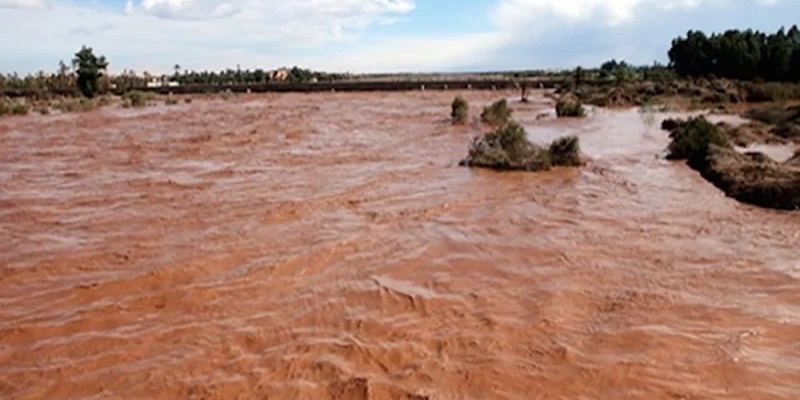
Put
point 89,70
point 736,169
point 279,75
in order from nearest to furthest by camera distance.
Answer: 1. point 736,169
2. point 89,70
3. point 279,75

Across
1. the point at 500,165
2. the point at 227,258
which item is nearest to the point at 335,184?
the point at 500,165

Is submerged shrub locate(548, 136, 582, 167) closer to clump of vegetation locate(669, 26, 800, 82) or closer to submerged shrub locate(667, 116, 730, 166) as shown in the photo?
submerged shrub locate(667, 116, 730, 166)

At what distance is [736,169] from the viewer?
46.5 feet

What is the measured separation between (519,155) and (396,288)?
9.94 m

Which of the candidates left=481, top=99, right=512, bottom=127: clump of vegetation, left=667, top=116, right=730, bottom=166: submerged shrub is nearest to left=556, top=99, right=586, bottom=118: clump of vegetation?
left=481, top=99, right=512, bottom=127: clump of vegetation

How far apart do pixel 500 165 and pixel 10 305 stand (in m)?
11.7

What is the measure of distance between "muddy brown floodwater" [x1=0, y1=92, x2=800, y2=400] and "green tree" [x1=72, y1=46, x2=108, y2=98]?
158 ft

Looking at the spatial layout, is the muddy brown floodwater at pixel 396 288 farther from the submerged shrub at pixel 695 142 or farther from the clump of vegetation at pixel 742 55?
the clump of vegetation at pixel 742 55

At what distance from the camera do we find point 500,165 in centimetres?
1619

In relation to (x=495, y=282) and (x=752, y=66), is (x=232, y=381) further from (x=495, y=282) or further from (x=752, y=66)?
(x=752, y=66)

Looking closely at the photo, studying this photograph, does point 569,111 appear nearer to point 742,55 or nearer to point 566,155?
point 566,155

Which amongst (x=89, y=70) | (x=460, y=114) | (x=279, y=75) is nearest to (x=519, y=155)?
(x=460, y=114)

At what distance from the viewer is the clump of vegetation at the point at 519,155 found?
16.2 m

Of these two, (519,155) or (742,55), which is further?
(742,55)
